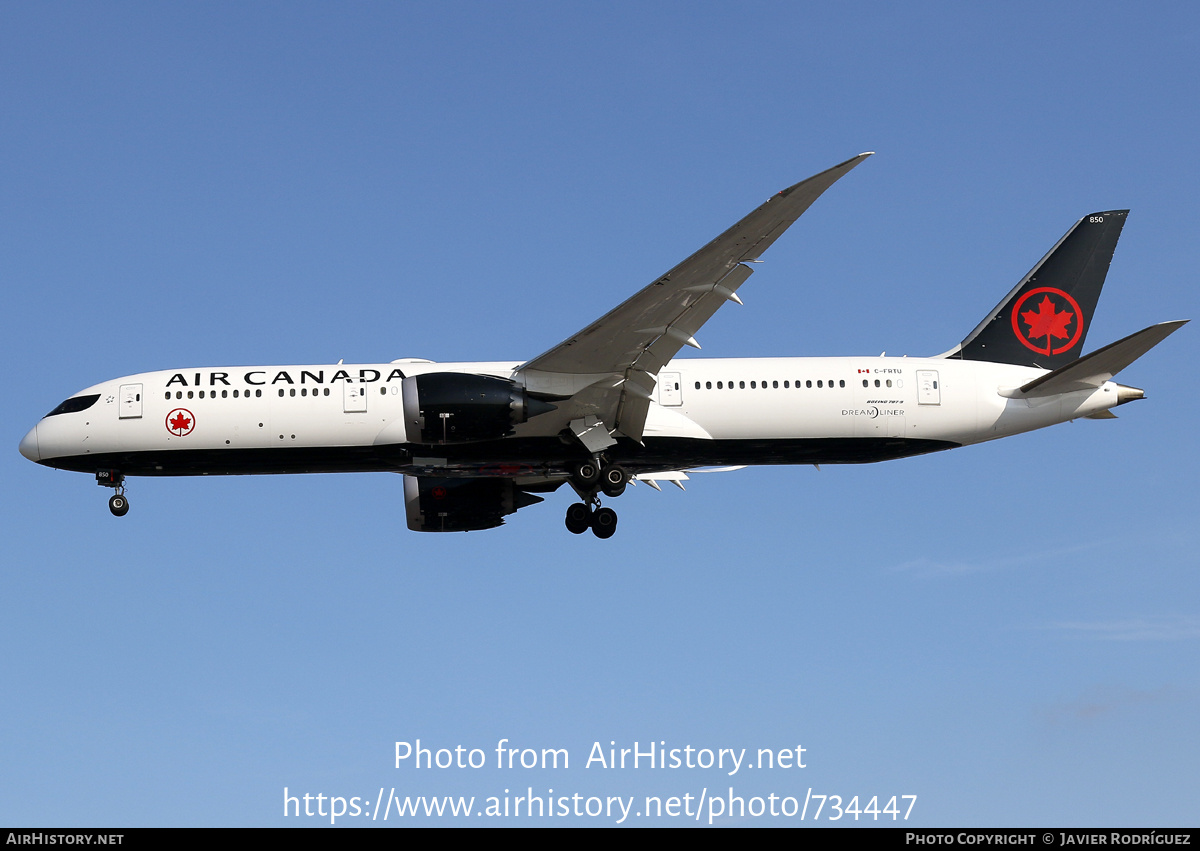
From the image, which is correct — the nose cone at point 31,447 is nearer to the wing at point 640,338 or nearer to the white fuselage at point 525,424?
the white fuselage at point 525,424

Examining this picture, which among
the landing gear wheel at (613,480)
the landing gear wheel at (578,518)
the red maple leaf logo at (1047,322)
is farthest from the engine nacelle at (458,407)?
the red maple leaf logo at (1047,322)

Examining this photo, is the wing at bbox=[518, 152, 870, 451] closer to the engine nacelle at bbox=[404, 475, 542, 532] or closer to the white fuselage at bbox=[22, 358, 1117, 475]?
the white fuselage at bbox=[22, 358, 1117, 475]

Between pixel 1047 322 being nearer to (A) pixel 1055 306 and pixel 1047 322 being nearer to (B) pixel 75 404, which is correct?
(A) pixel 1055 306

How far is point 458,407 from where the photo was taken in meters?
29.5

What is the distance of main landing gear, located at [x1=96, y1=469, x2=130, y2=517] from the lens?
32.6m

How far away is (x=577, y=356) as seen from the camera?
29.6 meters

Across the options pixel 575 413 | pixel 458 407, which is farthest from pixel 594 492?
pixel 458 407

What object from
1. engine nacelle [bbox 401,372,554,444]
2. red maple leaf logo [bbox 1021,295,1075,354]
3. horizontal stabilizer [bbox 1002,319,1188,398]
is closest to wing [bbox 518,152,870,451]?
engine nacelle [bbox 401,372,554,444]

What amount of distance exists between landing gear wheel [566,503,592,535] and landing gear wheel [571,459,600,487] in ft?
4.25

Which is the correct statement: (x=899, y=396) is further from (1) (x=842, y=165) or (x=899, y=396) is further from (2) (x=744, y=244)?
(1) (x=842, y=165)

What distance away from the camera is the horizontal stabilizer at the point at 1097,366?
29.1 meters
